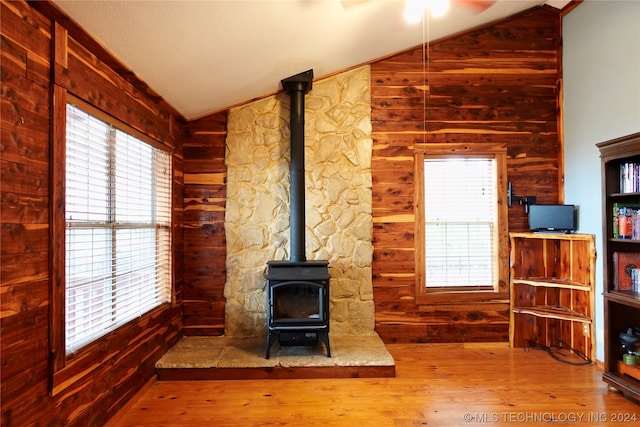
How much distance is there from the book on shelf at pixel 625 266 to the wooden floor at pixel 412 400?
32.7 inches

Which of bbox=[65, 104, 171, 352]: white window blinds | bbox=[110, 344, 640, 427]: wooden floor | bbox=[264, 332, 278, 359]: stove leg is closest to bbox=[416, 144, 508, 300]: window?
bbox=[110, 344, 640, 427]: wooden floor

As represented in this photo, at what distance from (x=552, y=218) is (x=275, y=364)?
117 inches

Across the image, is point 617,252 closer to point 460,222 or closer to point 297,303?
point 460,222

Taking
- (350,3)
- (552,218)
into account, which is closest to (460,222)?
(552,218)

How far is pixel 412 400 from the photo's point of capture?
8.70 ft

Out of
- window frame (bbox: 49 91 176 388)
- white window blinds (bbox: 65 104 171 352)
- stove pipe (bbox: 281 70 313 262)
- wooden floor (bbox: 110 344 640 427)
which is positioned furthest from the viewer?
stove pipe (bbox: 281 70 313 262)

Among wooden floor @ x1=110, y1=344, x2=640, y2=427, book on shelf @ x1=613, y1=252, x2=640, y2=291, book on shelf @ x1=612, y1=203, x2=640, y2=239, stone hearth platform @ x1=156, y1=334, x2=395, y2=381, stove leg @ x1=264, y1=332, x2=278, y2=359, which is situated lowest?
wooden floor @ x1=110, y1=344, x2=640, y2=427

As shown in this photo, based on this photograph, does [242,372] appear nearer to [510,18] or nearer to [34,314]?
[34,314]

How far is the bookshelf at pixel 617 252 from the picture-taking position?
273 centimetres

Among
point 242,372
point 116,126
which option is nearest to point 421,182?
point 242,372

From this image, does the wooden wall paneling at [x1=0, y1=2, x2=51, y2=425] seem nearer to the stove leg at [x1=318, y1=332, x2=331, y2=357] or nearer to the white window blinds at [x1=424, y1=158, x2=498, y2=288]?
the stove leg at [x1=318, y1=332, x2=331, y2=357]

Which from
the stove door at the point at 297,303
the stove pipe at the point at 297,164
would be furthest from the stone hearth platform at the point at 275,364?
the stove pipe at the point at 297,164

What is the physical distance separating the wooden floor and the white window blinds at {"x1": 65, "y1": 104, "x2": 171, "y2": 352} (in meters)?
0.75

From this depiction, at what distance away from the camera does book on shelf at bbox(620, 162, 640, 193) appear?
8.86ft
